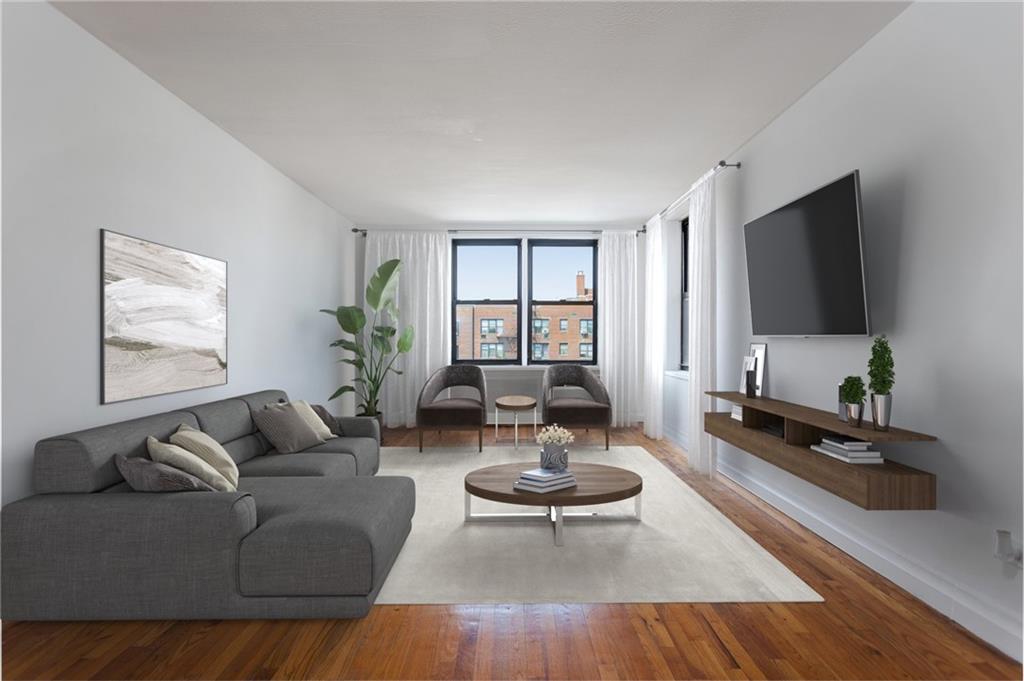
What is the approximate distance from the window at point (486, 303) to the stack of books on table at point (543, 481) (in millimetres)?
4752

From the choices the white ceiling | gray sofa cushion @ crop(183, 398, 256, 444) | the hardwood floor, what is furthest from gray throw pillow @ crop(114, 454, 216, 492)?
the white ceiling

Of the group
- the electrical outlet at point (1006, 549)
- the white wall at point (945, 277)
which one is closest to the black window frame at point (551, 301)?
the white wall at point (945, 277)

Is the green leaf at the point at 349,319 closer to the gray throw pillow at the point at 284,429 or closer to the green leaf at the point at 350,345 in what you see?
the green leaf at the point at 350,345

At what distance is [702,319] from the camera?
527cm

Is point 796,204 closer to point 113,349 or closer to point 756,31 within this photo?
point 756,31

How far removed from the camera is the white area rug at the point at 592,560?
9.31 feet

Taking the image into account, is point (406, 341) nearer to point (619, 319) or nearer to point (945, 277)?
point (619, 319)

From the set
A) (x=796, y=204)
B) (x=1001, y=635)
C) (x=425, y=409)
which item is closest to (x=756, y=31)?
(x=796, y=204)

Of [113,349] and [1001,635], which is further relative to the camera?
[113,349]

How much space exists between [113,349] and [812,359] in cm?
391

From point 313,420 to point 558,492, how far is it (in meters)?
2.04

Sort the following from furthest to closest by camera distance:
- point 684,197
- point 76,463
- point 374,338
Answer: point 374,338
point 684,197
point 76,463

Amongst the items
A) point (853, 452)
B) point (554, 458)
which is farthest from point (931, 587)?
point (554, 458)

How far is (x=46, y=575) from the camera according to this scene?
2.48 meters
